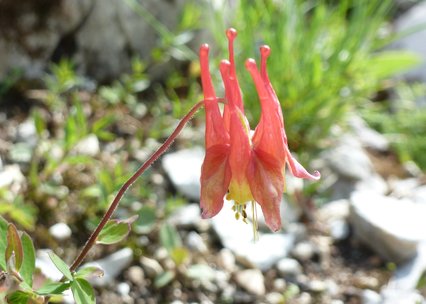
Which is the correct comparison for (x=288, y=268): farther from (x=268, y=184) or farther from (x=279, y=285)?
(x=268, y=184)

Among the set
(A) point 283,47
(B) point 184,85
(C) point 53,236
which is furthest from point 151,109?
(C) point 53,236

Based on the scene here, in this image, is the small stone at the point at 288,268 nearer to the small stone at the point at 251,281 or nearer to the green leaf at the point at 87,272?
the small stone at the point at 251,281

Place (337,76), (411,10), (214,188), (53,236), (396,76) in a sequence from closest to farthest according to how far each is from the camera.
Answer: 1. (214,188)
2. (53,236)
3. (337,76)
4. (396,76)
5. (411,10)

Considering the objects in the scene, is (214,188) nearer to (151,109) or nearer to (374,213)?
(374,213)

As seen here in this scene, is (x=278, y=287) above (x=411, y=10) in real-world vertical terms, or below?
below

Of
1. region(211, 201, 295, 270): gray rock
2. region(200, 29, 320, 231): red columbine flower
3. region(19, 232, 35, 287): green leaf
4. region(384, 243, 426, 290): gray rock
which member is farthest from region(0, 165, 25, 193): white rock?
region(384, 243, 426, 290): gray rock

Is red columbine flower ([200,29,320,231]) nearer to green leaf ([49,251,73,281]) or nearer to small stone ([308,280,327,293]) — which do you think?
green leaf ([49,251,73,281])

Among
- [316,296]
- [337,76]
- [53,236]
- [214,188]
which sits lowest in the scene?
[316,296]

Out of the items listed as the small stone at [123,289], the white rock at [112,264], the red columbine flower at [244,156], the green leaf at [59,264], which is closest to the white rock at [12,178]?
the white rock at [112,264]

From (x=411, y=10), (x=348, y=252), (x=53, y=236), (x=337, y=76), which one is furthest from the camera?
(x=411, y=10)

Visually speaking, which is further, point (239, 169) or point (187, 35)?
point (187, 35)
